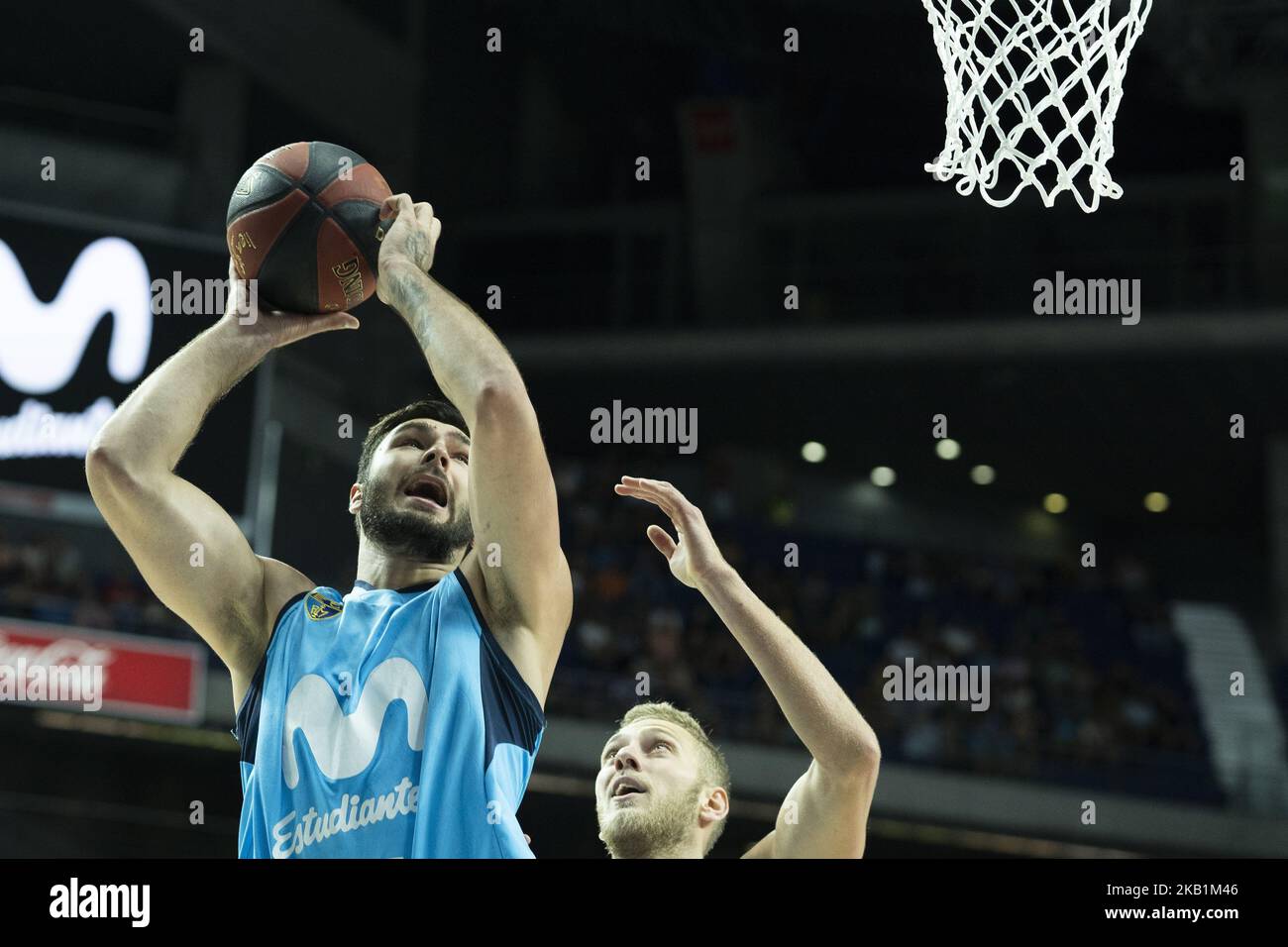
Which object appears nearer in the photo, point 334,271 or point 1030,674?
point 334,271

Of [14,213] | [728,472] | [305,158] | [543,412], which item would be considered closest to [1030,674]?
[728,472]

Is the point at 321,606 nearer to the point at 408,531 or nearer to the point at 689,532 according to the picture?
the point at 408,531

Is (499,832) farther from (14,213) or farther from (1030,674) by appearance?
(1030,674)

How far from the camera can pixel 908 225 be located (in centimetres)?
1419

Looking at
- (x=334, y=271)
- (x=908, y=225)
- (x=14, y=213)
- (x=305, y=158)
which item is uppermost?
(x=908, y=225)

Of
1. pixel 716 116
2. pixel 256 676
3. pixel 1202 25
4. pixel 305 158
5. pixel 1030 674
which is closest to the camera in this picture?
pixel 256 676

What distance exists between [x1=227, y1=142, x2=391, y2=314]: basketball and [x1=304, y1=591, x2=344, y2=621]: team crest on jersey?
60 centimetres

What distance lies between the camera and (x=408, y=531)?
2748mm

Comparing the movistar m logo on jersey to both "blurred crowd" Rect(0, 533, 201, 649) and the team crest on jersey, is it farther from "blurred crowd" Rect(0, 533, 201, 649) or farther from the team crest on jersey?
"blurred crowd" Rect(0, 533, 201, 649)

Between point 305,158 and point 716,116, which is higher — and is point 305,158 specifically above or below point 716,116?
below

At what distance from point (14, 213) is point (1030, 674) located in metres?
8.10

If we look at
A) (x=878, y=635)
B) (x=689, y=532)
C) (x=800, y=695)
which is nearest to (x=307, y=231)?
(x=689, y=532)

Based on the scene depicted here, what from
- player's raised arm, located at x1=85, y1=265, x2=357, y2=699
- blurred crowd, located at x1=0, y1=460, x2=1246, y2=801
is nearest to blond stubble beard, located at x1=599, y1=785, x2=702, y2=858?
player's raised arm, located at x1=85, y1=265, x2=357, y2=699

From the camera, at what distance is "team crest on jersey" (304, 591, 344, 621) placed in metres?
2.66
